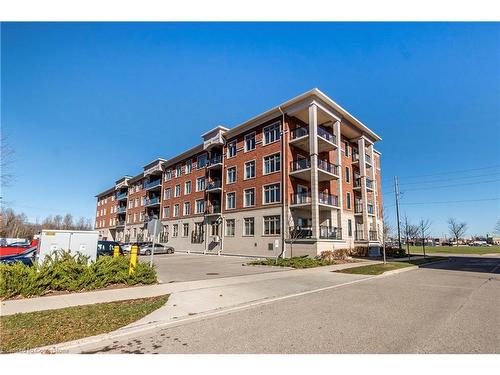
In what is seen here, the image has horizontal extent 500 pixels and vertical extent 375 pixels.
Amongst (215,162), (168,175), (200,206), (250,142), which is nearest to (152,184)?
(168,175)

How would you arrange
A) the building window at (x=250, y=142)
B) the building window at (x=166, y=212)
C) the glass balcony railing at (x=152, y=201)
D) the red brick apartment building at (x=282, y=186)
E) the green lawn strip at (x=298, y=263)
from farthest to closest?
the glass balcony railing at (x=152, y=201)
the building window at (x=166, y=212)
the building window at (x=250, y=142)
the red brick apartment building at (x=282, y=186)
the green lawn strip at (x=298, y=263)

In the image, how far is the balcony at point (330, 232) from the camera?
2602 centimetres

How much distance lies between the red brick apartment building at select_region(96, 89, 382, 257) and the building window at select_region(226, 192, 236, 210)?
4.9 inches

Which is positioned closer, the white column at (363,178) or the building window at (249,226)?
the building window at (249,226)

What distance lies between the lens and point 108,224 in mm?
69812

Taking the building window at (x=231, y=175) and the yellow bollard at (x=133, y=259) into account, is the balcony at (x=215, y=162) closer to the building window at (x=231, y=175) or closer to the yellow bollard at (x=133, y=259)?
the building window at (x=231, y=175)

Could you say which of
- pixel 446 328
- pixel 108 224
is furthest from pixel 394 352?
pixel 108 224

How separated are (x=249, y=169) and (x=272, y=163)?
12.1ft

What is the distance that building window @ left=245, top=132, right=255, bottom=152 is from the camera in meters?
32.5

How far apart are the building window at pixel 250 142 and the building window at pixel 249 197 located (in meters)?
4.82

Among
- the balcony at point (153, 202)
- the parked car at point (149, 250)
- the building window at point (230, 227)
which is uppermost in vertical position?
the balcony at point (153, 202)

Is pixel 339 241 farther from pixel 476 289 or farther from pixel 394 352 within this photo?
pixel 394 352

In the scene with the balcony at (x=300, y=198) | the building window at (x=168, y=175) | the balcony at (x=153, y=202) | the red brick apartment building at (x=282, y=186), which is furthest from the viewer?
the balcony at (x=153, y=202)

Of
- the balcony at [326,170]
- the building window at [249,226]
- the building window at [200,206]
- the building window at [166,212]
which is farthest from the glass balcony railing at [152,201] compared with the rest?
the balcony at [326,170]
